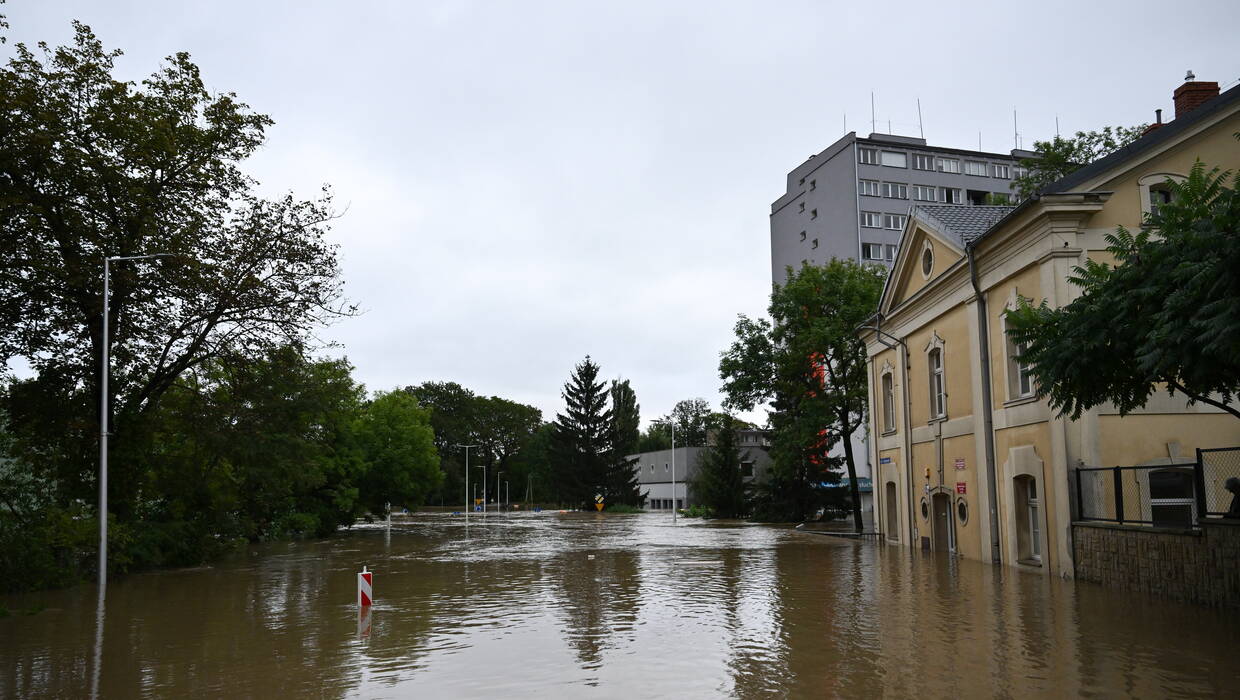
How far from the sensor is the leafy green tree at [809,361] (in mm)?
43031

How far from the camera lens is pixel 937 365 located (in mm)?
27484

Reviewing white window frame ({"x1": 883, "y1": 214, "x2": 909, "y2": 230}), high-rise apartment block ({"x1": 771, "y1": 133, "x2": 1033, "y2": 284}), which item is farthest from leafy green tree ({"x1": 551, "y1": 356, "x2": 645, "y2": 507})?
white window frame ({"x1": 883, "y1": 214, "x2": 909, "y2": 230})

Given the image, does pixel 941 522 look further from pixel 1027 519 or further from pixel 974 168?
pixel 974 168

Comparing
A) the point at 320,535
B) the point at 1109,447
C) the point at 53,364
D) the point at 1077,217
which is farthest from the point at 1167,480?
the point at 320,535

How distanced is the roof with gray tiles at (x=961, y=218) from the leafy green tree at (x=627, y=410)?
265ft

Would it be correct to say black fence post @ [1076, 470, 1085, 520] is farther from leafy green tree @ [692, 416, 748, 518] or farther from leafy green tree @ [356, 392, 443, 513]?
leafy green tree @ [692, 416, 748, 518]

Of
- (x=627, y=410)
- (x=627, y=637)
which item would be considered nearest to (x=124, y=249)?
(x=627, y=637)

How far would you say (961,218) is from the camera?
1018 inches

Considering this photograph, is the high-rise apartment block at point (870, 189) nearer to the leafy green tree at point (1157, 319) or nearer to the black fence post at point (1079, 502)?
the black fence post at point (1079, 502)

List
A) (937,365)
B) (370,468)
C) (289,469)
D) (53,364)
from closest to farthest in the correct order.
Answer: (53,364) → (937,365) → (289,469) → (370,468)

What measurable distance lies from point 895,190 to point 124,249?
199 ft

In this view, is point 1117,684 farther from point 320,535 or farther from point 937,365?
point 320,535

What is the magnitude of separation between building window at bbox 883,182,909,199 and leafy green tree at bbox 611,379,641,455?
44882mm

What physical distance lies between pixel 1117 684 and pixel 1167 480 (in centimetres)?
1152
